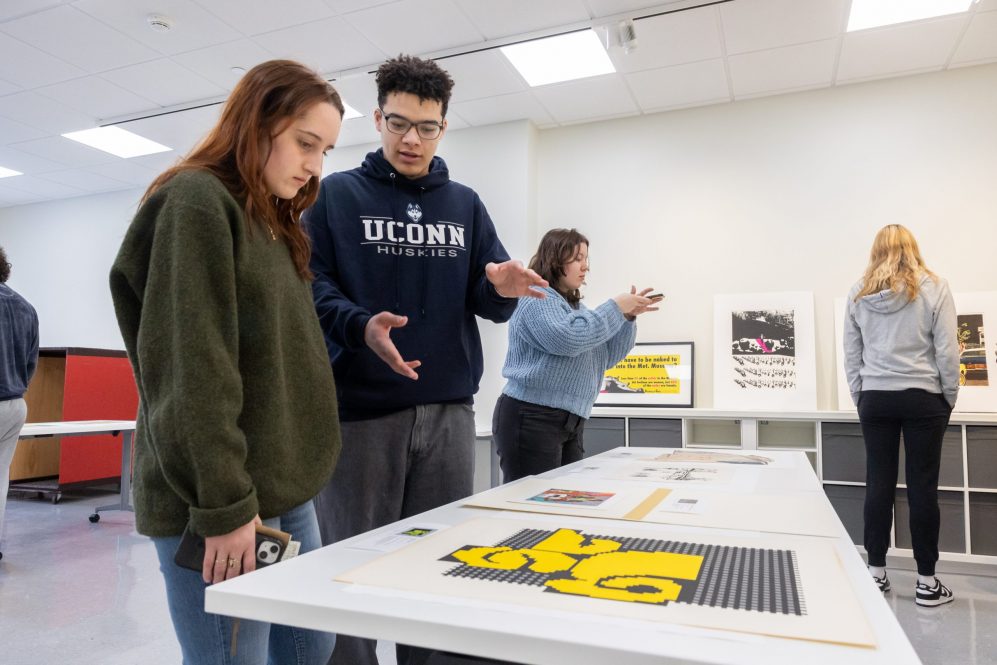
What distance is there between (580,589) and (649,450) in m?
1.64

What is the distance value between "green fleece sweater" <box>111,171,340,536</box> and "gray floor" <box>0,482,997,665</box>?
5.12 feet

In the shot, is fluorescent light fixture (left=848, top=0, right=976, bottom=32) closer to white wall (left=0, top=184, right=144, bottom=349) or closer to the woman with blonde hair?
the woman with blonde hair

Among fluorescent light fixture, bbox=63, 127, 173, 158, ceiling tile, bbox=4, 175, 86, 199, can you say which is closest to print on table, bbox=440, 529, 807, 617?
fluorescent light fixture, bbox=63, 127, 173, 158

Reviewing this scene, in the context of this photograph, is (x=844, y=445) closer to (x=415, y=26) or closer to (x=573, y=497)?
(x=573, y=497)

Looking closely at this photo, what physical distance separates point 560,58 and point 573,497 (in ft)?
10.1

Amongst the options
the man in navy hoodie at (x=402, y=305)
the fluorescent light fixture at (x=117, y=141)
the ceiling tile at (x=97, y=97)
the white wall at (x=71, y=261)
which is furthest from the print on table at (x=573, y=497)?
the white wall at (x=71, y=261)

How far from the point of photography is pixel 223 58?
3746 millimetres

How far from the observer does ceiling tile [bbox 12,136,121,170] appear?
5031 millimetres

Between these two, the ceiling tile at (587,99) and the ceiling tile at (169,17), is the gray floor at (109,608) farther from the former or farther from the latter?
the ceiling tile at (587,99)

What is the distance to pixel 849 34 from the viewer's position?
135 inches

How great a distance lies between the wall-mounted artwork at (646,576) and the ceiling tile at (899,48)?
11.1 ft

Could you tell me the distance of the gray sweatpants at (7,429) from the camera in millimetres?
3006

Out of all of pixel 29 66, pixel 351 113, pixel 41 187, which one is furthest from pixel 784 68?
pixel 41 187

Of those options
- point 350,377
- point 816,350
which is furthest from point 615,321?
point 816,350
